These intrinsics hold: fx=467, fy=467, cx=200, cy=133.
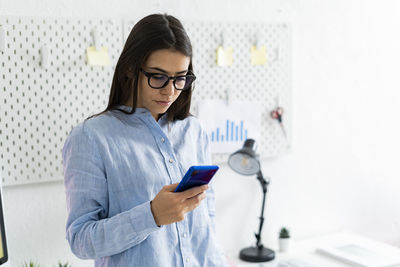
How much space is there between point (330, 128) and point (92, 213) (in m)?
1.35

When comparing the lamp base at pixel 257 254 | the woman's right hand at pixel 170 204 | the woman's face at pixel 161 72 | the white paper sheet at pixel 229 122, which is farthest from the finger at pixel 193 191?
the lamp base at pixel 257 254

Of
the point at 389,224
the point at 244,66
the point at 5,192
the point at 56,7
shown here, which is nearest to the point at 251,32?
the point at 244,66

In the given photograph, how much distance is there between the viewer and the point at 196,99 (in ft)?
5.71

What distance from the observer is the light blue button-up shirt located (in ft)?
3.28

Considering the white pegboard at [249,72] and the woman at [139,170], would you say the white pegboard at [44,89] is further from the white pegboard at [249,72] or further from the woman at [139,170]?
the woman at [139,170]

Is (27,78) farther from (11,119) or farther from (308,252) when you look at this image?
(308,252)

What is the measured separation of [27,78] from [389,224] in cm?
180

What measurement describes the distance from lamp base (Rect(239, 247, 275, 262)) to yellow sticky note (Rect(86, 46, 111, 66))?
0.88m

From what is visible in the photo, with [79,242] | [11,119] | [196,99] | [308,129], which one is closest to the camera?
[79,242]

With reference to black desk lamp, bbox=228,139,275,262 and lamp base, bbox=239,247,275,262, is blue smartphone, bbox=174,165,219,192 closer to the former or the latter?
black desk lamp, bbox=228,139,275,262

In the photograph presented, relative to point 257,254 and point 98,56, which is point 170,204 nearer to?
point 98,56

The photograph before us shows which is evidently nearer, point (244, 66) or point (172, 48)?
point (172, 48)

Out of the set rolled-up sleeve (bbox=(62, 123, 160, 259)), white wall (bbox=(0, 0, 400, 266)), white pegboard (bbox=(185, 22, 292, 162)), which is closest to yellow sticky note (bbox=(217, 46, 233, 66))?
white pegboard (bbox=(185, 22, 292, 162))

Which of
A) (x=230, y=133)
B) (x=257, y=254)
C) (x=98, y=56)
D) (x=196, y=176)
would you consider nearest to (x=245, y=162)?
(x=230, y=133)
